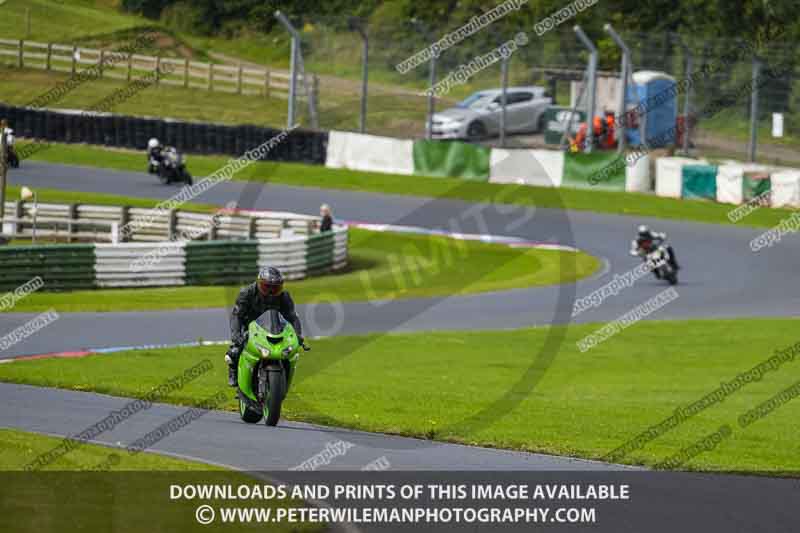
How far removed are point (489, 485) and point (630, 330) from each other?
40.5 feet

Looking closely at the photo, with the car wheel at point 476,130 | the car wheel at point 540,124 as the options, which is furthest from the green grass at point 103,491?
the car wheel at point 540,124

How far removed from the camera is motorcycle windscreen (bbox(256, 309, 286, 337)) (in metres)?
12.3

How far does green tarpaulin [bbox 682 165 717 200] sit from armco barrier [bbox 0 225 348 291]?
14.5 meters

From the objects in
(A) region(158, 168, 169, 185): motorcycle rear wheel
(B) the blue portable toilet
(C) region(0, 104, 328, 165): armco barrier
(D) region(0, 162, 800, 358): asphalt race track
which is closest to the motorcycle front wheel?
(D) region(0, 162, 800, 358): asphalt race track

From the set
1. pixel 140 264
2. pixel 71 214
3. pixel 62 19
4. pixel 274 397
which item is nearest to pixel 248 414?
pixel 274 397

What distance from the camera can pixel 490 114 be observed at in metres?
46.7

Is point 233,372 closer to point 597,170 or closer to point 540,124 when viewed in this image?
point 597,170

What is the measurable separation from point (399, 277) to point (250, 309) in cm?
1590

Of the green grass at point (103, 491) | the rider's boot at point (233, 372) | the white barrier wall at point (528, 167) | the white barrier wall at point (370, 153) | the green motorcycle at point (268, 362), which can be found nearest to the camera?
the green grass at point (103, 491)

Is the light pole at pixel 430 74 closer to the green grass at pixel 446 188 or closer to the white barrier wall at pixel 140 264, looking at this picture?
the green grass at pixel 446 188

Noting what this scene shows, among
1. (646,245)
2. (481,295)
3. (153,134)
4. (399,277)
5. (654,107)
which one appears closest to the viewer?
(481,295)

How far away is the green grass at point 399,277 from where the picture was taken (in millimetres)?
24266

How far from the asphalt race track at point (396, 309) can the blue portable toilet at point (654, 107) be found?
17.7 feet

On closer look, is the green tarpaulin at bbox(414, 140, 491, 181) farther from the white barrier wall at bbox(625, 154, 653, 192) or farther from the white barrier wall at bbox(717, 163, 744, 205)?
the white barrier wall at bbox(717, 163, 744, 205)
